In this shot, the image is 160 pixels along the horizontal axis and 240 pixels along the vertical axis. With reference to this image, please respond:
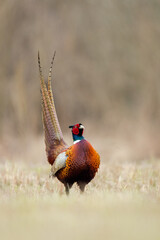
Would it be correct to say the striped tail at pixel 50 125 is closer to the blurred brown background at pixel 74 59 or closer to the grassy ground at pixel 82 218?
the grassy ground at pixel 82 218

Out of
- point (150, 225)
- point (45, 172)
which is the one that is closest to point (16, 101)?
point (45, 172)

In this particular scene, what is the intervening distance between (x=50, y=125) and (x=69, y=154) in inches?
30.6

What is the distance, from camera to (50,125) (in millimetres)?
6953

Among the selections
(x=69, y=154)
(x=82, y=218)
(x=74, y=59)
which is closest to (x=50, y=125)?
(x=69, y=154)

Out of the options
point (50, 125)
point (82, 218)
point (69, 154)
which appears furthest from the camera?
point (50, 125)

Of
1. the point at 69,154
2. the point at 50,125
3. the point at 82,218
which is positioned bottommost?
the point at 82,218

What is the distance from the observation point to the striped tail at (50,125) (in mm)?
6930

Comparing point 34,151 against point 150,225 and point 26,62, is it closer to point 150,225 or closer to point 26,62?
point 26,62

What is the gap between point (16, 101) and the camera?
1888cm

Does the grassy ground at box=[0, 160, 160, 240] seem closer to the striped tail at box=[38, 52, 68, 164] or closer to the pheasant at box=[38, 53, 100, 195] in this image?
the pheasant at box=[38, 53, 100, 195]

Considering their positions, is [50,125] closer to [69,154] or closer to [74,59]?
[69,154]

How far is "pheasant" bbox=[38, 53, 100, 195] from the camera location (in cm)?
617

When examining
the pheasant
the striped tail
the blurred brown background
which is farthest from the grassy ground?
the blurred brown background

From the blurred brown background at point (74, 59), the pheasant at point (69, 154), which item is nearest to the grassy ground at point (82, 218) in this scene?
the pheasant at point (69, 154)
